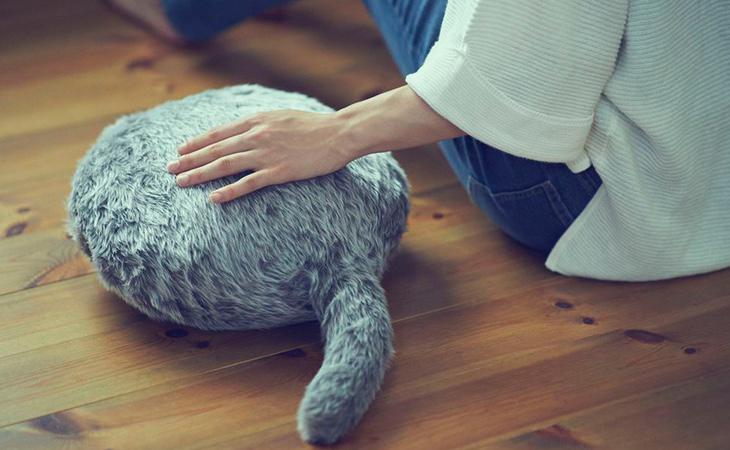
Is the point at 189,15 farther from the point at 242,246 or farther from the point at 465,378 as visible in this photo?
the point at 465,378

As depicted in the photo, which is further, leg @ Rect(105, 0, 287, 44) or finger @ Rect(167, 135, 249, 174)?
leg @ Rect(105, 0, 287, 44)

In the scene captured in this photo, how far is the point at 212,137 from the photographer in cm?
102

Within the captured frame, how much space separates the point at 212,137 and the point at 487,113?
31 centimetres

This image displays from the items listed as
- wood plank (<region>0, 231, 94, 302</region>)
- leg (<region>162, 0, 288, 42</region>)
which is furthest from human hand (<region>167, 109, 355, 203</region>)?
leg (<region>162, 0, 288, 42</region>)

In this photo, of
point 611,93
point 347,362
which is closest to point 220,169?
point 347,362

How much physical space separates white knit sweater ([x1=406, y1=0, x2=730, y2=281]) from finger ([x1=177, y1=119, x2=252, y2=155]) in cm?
20

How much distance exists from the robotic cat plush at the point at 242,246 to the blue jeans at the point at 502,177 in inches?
4.8

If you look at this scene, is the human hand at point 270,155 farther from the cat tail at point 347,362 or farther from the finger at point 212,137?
the cat tail at point 347,362

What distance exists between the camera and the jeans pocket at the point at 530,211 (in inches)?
40.8

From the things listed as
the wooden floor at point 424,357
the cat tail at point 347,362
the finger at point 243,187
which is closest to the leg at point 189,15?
the wooden floor at point 424,357

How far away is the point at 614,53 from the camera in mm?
892

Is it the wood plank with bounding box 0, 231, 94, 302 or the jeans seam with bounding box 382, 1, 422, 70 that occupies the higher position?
the jeans seam with bounding box 382, 1, 422, 70

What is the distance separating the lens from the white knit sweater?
2.89 feet

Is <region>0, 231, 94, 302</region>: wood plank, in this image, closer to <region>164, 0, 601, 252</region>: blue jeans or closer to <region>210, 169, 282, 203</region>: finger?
<region>210, 169, 282, 203</region>: finger
